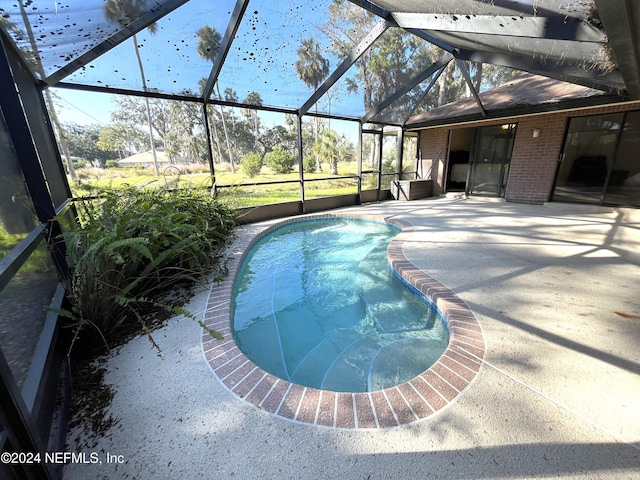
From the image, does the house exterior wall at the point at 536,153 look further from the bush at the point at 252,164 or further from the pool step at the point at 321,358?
the bush at the point at 252,164

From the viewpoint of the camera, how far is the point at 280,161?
600 inches

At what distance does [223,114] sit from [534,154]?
58.6 ft

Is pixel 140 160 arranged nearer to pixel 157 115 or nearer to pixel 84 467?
pixel 157 115

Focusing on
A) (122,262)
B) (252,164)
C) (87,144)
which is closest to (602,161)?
(122,262)

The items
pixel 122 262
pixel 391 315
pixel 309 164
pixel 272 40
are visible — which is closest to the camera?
pixel 122 262

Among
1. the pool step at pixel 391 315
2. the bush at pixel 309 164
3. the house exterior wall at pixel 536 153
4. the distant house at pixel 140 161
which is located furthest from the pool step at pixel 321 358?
the distant house at pixel 140 161

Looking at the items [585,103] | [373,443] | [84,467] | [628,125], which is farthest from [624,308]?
[628,125]

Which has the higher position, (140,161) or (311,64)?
(311,64)

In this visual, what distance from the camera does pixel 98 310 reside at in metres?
2.03

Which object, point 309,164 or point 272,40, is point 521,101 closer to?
point 272,40

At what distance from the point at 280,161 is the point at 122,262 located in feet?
47.2

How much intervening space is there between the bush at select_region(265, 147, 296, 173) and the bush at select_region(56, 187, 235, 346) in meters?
12.1

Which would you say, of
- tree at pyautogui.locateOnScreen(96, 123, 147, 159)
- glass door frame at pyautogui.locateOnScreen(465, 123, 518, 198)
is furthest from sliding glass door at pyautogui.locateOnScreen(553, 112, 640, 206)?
tree at pyautogui.locateOnScreen(96, 123, 147, 159)

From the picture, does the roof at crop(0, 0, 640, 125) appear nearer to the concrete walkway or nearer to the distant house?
the concrete walkway
